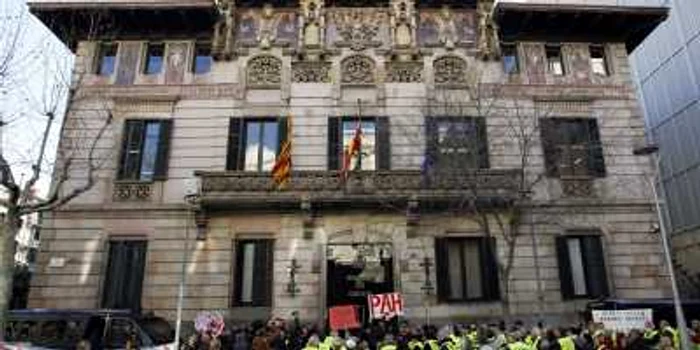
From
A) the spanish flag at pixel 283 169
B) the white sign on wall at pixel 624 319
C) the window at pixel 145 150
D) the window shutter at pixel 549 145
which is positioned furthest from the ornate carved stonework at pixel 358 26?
the white sign on wall at pixel 624 319

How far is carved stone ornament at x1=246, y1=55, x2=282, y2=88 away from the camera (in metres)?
23.3

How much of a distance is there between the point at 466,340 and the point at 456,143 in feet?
31.5

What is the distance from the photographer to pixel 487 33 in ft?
79.5

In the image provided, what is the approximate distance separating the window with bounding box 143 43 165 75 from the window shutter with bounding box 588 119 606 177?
57.3 ft

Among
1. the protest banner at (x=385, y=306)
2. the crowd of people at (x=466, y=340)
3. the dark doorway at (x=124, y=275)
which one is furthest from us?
the dark doorway at (x=124, y=275)

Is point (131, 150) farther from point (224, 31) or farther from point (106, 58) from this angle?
point (224, 31)

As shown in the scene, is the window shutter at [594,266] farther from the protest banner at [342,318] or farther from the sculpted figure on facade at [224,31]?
the sculpted figure on facade at [224,31]

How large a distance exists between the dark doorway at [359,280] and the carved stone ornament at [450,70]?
7.77 metres

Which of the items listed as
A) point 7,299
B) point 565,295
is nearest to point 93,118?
point 7,299

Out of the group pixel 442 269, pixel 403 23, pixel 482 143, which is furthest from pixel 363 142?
pixel 442 269

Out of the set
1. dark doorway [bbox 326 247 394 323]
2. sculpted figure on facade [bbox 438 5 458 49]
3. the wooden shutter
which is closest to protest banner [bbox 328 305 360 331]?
dark doorway [bbox 326 247 394 323]

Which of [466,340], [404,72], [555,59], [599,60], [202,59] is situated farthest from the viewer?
[599,60]

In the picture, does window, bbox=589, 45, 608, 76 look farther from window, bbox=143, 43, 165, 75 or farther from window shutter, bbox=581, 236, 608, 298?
window, bbox=143, 43, 165, 75

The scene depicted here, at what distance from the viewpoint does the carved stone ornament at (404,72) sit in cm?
2348
